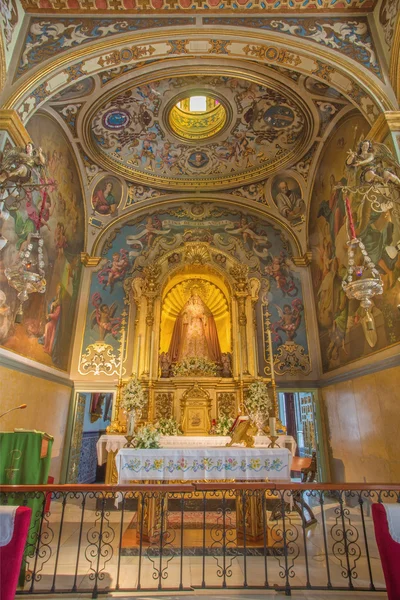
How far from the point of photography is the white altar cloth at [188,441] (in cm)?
721

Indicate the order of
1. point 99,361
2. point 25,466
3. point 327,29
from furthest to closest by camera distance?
point 99,361 → point 327,29 → point 25,466

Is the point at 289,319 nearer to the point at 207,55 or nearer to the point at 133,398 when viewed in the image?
the point at 133,398

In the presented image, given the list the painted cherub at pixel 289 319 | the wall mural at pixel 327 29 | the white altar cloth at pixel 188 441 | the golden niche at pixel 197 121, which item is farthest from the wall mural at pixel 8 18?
the painted cherub at pixel 289 319

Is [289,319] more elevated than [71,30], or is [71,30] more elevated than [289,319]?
[71,30]

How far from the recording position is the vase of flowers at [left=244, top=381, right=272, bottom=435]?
8648 mm

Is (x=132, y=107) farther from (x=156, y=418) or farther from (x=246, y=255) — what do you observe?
(x=156, y=418)

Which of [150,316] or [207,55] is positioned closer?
[207,55]

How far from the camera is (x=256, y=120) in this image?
9.84 metres

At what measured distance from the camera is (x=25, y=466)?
4.63 meters

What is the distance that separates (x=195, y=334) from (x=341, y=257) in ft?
14.6

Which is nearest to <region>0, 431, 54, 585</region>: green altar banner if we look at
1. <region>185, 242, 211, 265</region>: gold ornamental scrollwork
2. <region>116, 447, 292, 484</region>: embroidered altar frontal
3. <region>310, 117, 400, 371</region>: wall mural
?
<region>116, 447, 292, 484</region>: embroidered altar frontal

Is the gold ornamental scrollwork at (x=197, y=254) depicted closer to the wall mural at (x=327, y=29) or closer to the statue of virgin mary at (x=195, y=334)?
the statue of virgin mary at (x=195, y=334)

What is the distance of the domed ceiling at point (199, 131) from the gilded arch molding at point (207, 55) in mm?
1415

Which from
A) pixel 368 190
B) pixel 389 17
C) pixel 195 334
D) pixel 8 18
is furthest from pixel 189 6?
pixel 195 334
